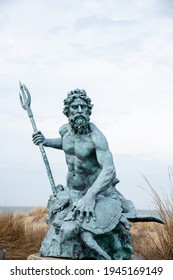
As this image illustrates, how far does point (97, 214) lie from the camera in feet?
12.3

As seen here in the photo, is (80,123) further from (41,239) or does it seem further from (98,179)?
(41,239)

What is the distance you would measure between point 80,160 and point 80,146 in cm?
13

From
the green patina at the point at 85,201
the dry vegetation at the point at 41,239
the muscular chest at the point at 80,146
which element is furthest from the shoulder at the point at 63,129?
the dry vegetation at the point at 41,239

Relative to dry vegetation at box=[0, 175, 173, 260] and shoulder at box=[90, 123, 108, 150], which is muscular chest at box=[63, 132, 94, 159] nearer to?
shoulder at box=[90, 123, 108, 150]

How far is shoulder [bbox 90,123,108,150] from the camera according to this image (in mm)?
3934

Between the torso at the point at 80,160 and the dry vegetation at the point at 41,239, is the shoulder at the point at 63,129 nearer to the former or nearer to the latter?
the torso at the point at 80,160

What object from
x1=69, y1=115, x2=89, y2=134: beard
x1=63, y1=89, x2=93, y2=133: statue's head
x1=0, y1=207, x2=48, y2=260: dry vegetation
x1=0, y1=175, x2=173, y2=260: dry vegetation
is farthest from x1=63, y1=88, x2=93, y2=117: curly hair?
x1=0, y1=207, x2=48, y2=260: dry vegetation

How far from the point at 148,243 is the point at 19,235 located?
2.03 m

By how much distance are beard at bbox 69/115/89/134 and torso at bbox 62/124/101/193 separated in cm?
5

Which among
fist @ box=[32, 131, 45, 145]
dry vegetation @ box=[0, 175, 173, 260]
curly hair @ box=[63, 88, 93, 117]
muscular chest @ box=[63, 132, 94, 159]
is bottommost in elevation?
dry vegetation @ box=[0, 175, 173, 260]

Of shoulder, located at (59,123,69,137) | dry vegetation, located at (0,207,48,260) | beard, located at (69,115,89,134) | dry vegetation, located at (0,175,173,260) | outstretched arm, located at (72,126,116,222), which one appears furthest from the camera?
dry vegetation, located at (0,207,48,260)

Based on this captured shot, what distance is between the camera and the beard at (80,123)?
391cm

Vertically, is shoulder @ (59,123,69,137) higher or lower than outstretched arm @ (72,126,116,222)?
higher
